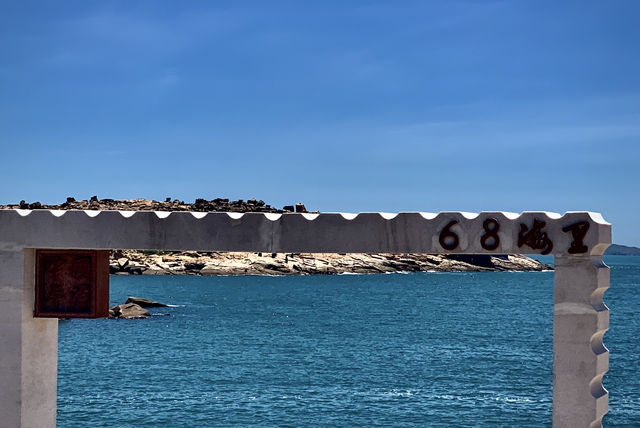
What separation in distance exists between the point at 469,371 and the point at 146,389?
2347cm

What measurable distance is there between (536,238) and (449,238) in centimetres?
142

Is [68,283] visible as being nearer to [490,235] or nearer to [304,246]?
[304,246]

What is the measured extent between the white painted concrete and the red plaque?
0.21 m

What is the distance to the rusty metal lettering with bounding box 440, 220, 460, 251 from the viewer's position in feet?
43.1

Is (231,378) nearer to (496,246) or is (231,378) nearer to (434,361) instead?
(434,361)

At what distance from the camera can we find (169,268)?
168875mm

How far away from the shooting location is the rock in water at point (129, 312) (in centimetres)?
8844

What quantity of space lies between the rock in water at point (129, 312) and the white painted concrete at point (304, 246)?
7568 cm

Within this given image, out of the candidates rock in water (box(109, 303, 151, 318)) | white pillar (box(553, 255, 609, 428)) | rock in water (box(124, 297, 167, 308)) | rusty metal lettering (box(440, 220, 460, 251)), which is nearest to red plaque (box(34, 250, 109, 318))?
rusty metal lettering (box(440, 220, 460, 251))

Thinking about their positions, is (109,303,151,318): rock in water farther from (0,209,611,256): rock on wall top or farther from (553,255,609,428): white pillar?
(553,255,609,428): white pillar

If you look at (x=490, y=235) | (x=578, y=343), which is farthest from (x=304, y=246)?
(x=578, y=343)

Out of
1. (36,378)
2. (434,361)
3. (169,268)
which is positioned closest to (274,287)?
(169,268)

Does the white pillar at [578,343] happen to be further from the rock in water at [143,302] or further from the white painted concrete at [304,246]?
the rock in water at [143,302]

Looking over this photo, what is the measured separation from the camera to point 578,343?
497 inches
